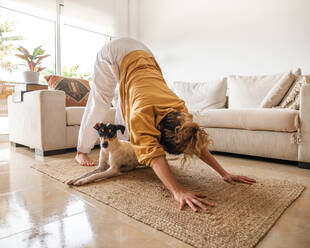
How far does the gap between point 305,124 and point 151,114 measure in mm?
1367

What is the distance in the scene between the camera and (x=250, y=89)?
278 centimetres

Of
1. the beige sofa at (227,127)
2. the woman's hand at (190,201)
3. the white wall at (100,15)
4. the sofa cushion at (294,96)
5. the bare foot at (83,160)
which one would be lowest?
the bare foot at (83,160)

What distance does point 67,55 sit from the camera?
13.4 feet

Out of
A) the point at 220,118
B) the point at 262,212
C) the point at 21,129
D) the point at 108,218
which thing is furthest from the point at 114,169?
the point at 21,129

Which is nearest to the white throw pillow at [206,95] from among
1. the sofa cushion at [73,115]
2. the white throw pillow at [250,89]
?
the white throw pillow at [250,89]

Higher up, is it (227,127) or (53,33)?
(53,33)

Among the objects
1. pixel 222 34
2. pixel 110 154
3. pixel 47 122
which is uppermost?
pixel 222 34

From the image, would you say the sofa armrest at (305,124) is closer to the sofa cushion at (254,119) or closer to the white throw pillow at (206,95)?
the sofa cushion at (254,119)

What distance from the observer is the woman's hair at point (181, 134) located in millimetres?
1045

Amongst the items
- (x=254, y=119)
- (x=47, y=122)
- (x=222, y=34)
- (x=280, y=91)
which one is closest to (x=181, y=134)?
(x=254, y=119)

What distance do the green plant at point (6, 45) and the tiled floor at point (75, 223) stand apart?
2.68 metres

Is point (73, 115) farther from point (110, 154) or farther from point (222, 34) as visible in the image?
point (222, 34)

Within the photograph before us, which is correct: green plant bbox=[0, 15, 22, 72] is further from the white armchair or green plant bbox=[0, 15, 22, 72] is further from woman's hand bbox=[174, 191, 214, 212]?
woman's hand bbox=[174, 191, 214, 212]

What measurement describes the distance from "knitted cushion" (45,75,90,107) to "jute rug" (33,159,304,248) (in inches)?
49.7
